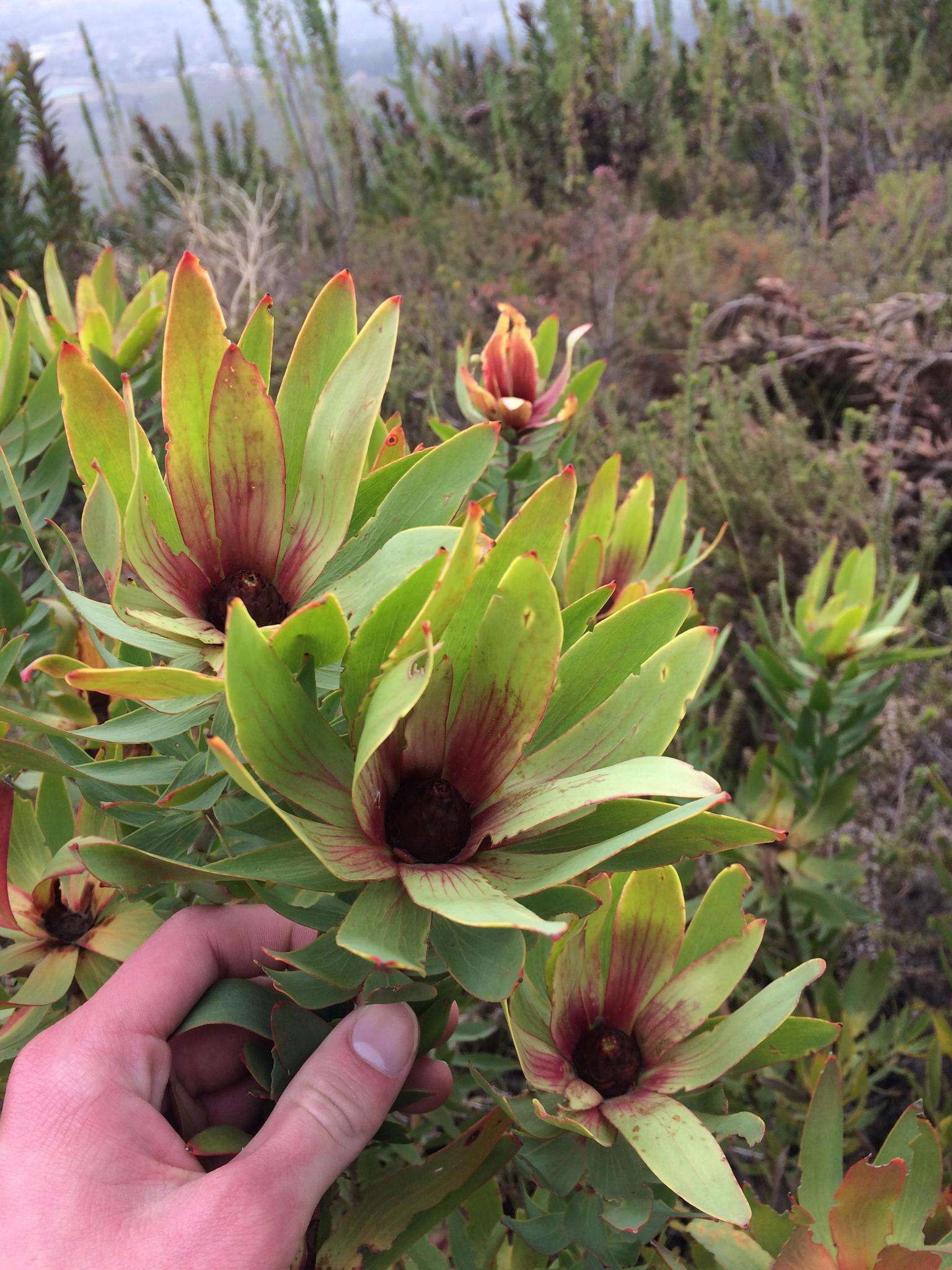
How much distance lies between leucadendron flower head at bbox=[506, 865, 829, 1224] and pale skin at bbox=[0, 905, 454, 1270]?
15 centimetres

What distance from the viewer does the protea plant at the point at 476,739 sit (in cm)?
53

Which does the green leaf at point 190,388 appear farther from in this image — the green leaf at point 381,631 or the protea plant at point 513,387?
the protea plant at point 513,387

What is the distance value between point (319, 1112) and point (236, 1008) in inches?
5.1

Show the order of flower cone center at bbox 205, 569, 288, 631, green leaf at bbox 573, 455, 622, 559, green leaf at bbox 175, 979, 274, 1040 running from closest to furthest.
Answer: flower cone center at bbox 205, 569, 288, 631 < green leaf at bbox 175, 979, 274, 1040 < green leaf at bbox 573, 455, 622, 559

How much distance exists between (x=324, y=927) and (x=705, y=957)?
0.39 meters

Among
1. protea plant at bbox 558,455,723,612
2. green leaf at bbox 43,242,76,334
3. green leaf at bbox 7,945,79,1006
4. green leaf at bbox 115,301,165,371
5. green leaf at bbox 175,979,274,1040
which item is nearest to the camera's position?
green leaf at bbox 175,979,274,1040

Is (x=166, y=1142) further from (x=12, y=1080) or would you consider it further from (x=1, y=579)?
(x=1, y=579)

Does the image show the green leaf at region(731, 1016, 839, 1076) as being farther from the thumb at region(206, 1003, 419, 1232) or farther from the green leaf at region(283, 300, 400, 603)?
the green leaf at region(283, 300, 400, 603)

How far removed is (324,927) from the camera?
27.5 inches

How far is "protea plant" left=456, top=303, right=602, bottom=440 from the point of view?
1305 millimetres

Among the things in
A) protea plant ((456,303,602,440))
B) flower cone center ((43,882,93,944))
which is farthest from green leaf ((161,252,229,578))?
protea plant ((456,303,602,440))

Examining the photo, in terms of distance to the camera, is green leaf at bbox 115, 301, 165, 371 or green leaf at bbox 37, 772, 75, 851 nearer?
green leaf at bbox 37, 772, 75, 851

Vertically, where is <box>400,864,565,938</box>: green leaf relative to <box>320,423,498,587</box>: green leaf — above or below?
below

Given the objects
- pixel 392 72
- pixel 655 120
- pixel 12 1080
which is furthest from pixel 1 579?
pixel 392 72
